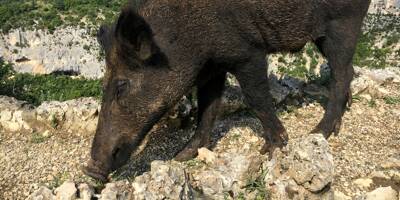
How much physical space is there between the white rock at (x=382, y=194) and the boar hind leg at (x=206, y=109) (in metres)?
2.27

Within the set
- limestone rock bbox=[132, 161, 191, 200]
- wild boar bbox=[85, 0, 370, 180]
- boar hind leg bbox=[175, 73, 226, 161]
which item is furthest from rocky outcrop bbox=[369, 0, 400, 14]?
limestone rock bbox=[132, 161, 191, 200]

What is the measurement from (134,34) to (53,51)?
54832 millimetres

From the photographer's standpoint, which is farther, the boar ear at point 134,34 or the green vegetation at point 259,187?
the green vegetation at point 259,187

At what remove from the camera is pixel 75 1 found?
7106 centimetres

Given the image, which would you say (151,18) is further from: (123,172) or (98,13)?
(98,13)

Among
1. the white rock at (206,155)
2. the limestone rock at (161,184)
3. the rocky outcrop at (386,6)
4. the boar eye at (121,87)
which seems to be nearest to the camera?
the limestone rock at (161,184)

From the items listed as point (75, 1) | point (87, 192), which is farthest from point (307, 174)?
point (75, 1)

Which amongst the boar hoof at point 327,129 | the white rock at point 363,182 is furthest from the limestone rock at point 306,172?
the boar hoof at point 327,129

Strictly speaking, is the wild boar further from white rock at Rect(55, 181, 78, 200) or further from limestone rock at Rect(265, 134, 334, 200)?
limestone rock at Rect(265, 134, 334, 200)

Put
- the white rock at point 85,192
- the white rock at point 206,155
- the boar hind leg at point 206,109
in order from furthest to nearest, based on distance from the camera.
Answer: the boar hind leg at point 206,109 < the white rock at point 206,155 < the white rock at point 85,192

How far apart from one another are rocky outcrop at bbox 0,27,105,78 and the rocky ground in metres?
43.1

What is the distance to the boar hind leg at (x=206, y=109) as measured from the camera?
657 centimetres

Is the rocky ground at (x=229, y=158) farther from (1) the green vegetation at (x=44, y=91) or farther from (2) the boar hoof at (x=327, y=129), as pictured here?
(1) the green vegetation at (x=44, y=91)

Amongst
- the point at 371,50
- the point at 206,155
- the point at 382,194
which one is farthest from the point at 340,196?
the point at 371,50
